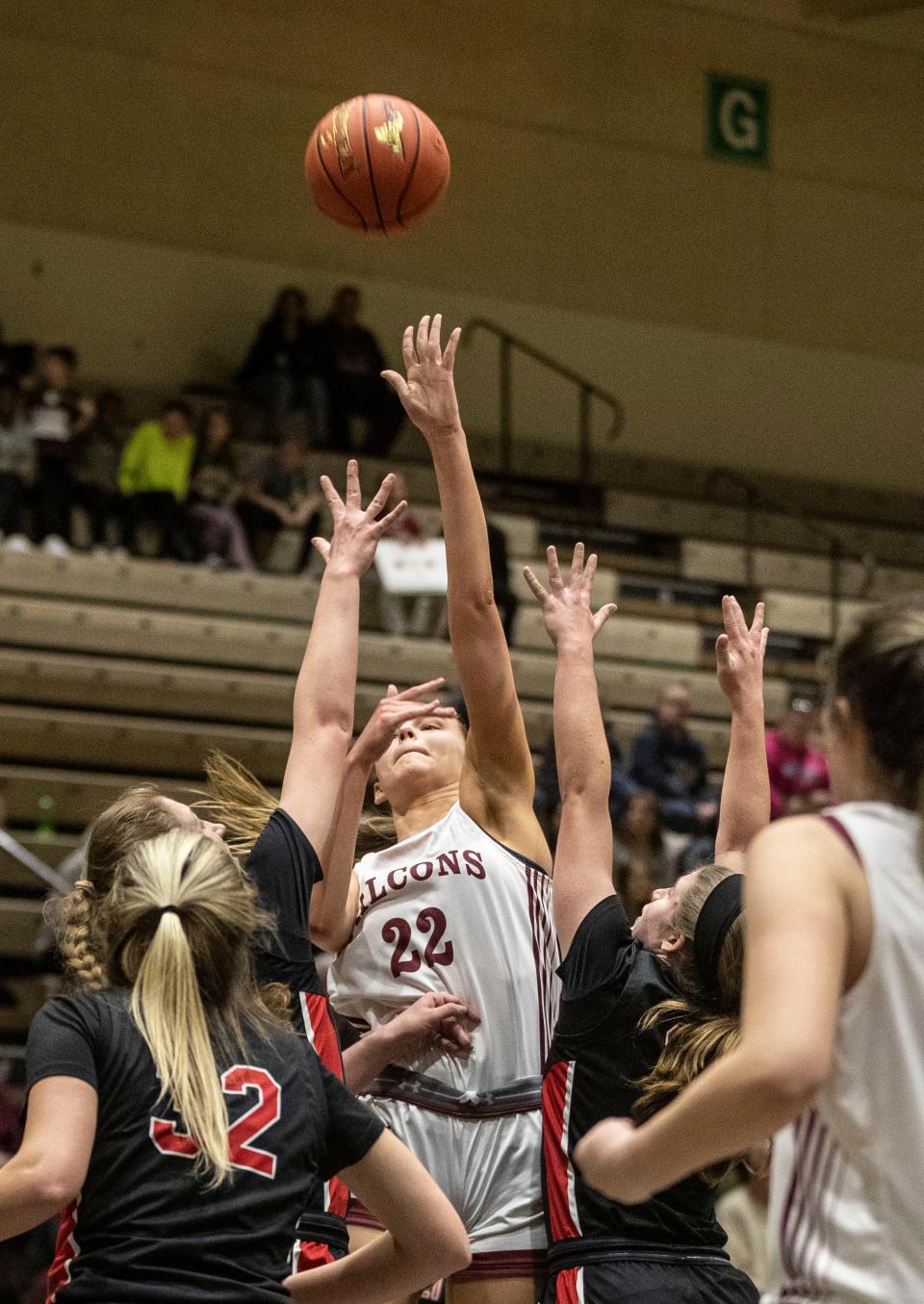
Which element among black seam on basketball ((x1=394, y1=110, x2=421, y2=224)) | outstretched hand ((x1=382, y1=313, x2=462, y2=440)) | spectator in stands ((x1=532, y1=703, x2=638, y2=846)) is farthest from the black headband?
spectator in stands ((x1=532, y1=703, x2=638, y2=846))

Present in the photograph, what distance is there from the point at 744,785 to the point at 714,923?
622mm

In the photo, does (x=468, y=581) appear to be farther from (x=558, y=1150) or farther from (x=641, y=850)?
(x=641, y=850)

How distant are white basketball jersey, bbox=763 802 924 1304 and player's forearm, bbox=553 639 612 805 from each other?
1.12 m

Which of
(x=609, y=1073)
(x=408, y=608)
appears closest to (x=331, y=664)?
(x=609, y=1073)

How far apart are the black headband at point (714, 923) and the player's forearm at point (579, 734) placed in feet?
0.91

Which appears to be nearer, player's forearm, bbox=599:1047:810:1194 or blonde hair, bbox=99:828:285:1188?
player's forearm, bbox=599:1047:810:1194

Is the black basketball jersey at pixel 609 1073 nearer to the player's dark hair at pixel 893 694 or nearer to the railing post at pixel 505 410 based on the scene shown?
the player's dark hair at pixel 893 694

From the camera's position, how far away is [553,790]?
831 cm

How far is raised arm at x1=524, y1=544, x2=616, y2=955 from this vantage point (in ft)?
9.95

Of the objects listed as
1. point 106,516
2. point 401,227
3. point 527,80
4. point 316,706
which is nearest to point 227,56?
point 527,80

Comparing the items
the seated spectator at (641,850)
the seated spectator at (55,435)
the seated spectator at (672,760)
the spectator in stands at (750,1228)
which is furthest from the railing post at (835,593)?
the spectator in stands at (750,1228)

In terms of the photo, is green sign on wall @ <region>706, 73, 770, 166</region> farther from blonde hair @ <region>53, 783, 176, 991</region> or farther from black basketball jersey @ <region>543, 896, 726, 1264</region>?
blonde hair @ <region>53, 783, 176, 991</region>

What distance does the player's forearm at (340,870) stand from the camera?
3.51m

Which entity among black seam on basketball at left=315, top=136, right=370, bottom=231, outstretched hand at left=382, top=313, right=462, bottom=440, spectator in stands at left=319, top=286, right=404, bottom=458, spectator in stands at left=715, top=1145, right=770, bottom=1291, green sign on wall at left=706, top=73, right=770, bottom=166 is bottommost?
spectator in stands at left=715, top=1145, right=770, bottom=1291
